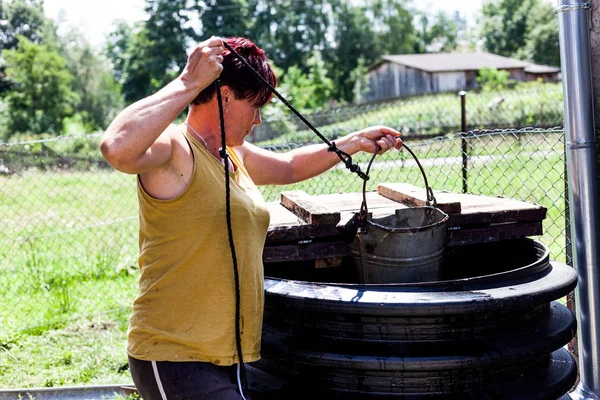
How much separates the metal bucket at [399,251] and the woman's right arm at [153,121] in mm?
746

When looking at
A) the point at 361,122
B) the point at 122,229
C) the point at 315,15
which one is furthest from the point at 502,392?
the point at 315,15

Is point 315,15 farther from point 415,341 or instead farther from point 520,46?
point 415,341

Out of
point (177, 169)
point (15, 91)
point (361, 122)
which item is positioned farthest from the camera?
point (15, 91)

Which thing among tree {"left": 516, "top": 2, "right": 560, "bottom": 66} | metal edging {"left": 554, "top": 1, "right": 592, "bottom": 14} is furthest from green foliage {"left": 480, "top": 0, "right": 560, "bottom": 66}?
metal edging {"left": 554, "top": 1, "right": 592, "bottom": 14}

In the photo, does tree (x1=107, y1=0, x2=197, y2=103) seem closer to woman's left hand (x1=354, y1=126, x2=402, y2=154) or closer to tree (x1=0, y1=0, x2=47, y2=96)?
tree (x1=0, y1=0, x2=47, y2=96)

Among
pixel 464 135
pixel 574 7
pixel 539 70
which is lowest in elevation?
pixel 464 135

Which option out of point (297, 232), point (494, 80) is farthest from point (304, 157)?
point (494, 80)

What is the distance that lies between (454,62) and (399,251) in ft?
199

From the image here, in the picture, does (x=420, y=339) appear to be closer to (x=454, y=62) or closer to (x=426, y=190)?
(x=426, y=190)

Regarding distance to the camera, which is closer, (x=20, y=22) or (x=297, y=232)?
(x=297, y=232)

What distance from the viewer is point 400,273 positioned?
2.48 meters

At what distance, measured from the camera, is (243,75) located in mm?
2191

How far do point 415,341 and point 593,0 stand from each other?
1650 millimetres

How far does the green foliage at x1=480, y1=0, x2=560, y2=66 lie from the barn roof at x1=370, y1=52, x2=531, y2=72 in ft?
23.9
